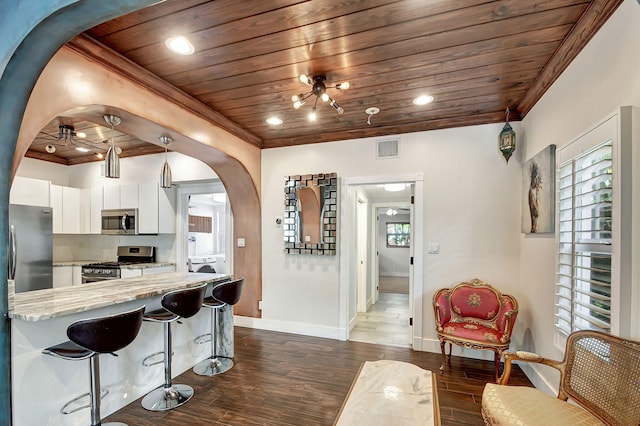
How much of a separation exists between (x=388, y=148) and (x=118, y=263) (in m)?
4.44

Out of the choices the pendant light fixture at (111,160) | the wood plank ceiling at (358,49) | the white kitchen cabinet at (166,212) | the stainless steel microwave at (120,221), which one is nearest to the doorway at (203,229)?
the white kitchen cabinet at (166,212)

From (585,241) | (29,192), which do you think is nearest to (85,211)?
(29,192)

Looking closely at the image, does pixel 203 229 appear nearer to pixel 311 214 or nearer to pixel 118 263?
pixel 118 263

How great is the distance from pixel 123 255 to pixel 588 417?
5867mm

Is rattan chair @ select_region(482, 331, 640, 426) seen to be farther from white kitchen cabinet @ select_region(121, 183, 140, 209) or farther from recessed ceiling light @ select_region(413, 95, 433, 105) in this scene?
white kitchen cabinet @ select_region(121, 183, 140, 209)

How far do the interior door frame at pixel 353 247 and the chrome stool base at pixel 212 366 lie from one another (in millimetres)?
1486

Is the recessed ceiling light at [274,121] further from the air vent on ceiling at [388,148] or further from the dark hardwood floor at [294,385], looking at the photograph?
the dark hardwood floor at [294,385]

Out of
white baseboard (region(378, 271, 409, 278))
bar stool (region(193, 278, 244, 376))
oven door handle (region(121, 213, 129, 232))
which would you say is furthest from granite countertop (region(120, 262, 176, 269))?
white baseboard (region(378, 271, 409, 278))

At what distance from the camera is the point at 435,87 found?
103 inches

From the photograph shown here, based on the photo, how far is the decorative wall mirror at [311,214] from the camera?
3871mm

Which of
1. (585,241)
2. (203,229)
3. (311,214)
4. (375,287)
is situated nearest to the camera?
(585,241)

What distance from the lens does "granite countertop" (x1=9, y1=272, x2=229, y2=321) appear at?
1.70 metres

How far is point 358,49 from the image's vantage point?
6.73ft

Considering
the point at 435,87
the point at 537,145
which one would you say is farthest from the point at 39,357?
the point at 537,145
